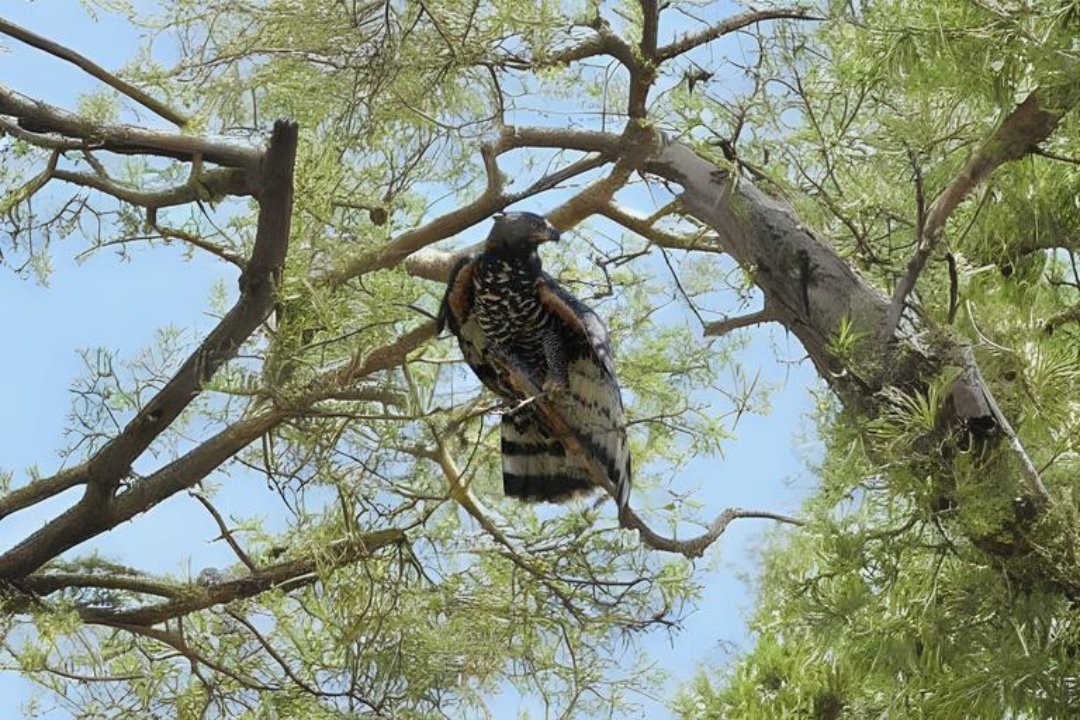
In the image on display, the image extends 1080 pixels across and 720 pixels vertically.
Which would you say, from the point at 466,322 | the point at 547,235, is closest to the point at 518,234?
the point at 547,235

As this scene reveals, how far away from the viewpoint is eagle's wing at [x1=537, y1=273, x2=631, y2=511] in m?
2.32

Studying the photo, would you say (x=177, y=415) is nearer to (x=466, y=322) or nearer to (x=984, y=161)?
(x=466, y=322)

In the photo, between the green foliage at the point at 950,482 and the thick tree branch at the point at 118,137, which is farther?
the thick tree branch at the point at 118,137

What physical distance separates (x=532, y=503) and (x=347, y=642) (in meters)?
0.40

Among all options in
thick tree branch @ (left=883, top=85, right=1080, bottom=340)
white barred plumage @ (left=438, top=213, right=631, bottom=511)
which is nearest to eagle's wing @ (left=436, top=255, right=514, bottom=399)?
white barred plumage @ (left=438, top=213, right=631, bottom=511)

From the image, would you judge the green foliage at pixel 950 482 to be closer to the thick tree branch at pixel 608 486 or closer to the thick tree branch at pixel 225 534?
the thick tree branch at pixel 608 486

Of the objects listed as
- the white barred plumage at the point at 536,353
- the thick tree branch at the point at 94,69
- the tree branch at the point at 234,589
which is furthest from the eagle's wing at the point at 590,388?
the thick tree branch at the point at 94,69

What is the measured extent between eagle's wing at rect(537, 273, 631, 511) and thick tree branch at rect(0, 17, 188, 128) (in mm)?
893

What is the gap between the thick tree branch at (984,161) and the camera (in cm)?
188

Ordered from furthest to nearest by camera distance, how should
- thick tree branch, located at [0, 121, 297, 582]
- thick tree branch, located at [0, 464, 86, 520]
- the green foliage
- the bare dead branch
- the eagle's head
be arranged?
the bare dead branch, thick tree branch, located at [0, 464, 86, 520], the eagle's head, thick tree branch, located at [0, 121, 297, 582], the green foliage

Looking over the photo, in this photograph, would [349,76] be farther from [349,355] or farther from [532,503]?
[532,503]

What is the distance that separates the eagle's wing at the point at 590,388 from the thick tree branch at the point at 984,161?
511 mm

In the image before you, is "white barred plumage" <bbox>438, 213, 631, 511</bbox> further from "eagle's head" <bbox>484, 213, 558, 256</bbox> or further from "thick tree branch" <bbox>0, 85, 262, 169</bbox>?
"thick tree branch" <bbox>0, 85, 262, 169</bbox>

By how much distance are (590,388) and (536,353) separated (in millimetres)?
147
